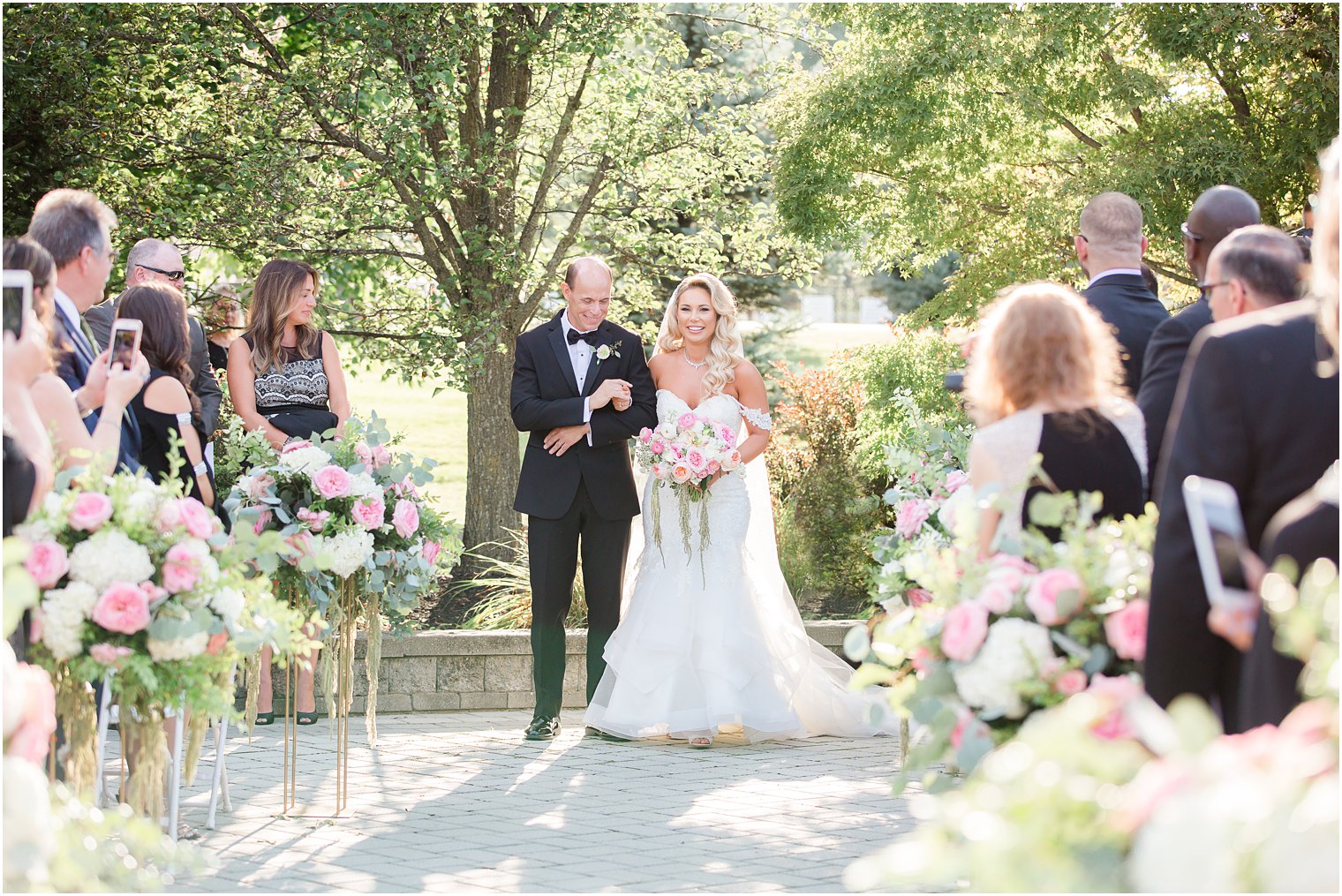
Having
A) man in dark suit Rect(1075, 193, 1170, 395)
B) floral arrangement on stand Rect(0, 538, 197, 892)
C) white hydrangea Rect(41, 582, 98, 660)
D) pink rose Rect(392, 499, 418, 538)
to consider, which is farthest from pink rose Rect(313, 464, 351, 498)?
man in dark suit Rect(1075, 193, 1170, 395)

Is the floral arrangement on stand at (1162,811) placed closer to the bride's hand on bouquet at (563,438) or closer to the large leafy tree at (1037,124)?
the bride's hand on bouquet at (563,438)

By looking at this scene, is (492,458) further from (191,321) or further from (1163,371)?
(1163,371)

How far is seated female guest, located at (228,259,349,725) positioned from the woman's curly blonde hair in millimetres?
3542

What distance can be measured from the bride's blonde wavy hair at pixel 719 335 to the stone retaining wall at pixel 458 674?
1733mm

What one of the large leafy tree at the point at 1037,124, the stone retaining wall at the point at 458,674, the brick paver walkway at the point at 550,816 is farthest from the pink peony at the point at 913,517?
the large leafy tree at the point at 1037,124

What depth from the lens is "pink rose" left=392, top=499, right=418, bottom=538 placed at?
561 cm

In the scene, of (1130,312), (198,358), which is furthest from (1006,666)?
(198,358)

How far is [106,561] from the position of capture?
12.0 feet

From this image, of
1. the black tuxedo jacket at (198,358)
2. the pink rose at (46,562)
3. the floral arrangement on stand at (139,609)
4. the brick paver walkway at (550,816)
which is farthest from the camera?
the black tuxedo jacket at (198,358)

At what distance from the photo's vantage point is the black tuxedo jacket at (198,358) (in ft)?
20.2

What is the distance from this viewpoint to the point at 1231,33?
859cm

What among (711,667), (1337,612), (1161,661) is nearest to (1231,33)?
(711,667)

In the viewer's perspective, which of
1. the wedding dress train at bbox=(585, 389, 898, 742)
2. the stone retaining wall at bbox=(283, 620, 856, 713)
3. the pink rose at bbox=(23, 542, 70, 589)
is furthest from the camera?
the stone retaining wall at bbox=(283, 620, 856, 713)

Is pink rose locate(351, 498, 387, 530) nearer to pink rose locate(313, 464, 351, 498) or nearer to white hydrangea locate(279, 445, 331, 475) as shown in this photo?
pink rose locate(313, 464, 351, 498)
